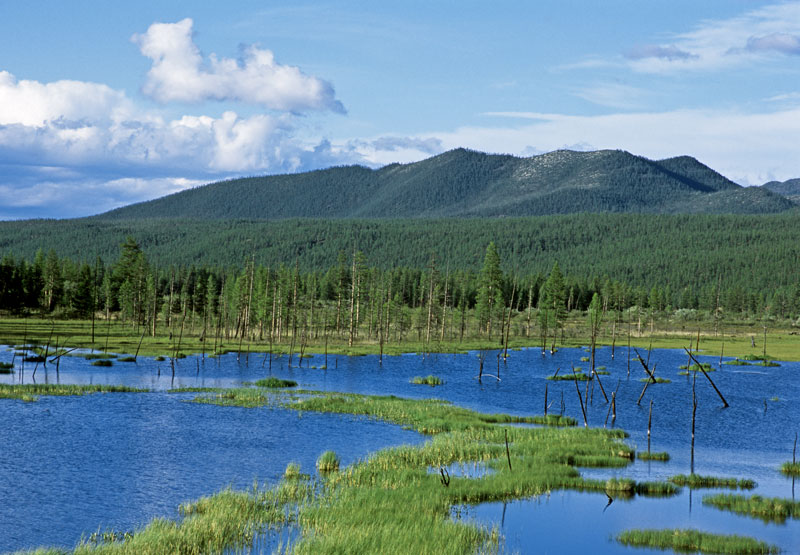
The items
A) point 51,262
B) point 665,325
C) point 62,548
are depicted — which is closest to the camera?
point 62,548

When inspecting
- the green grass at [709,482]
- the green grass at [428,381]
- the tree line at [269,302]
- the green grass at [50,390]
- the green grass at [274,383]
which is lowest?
the green grass at [428,381]

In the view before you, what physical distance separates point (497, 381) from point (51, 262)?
12114 centimetres

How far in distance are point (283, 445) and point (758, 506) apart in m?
21.8

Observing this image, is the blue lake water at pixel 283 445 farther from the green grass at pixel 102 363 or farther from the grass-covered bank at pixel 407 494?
the green grass at pixel 102 363

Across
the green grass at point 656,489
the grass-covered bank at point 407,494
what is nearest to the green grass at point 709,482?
the green grass at point 656,489

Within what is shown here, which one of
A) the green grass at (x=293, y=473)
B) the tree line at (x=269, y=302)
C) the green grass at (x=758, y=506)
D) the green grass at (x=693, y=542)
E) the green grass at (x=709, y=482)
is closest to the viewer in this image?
the green grass at (x=693, y=542)

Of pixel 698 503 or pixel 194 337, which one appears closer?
pixel 698 503

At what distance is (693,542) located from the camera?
25859 millimetres

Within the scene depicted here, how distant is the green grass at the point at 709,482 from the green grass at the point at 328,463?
14.1 meters

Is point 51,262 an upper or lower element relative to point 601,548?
upper

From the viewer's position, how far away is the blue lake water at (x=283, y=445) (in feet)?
91.3

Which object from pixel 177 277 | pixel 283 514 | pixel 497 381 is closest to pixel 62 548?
pixel 283 514

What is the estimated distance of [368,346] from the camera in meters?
115

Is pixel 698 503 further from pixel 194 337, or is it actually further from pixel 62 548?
pixel 194 337
